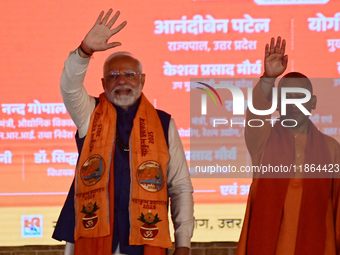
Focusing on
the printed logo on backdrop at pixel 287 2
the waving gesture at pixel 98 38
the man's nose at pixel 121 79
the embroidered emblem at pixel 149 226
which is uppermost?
the printed logo on backdrop at pixel 287 2

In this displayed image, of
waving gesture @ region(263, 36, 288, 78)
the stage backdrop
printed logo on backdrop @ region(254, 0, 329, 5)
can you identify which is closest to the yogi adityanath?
waving gesture @ region(263, 36, 288, 78)

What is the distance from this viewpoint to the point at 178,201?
2.26 m

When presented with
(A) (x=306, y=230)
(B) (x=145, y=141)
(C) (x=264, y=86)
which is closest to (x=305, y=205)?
(A) (x=306, y=230)

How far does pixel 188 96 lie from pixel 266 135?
117cm

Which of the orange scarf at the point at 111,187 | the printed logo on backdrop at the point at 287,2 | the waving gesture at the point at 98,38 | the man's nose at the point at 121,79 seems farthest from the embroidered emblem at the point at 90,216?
the printed logo on backdrop at the point at 287,2

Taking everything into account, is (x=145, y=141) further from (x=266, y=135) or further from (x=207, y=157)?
(x=207, y=157)

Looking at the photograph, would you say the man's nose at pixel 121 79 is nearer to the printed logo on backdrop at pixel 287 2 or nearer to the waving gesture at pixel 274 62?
the waving gesture at pixel 274 62

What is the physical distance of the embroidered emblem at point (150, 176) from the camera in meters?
2.21

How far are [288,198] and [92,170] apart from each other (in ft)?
2.94

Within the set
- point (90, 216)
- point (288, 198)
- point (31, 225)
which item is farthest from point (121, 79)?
point (31, 225)

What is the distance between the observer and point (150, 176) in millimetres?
2234

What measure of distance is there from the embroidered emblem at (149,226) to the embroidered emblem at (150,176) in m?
0.12

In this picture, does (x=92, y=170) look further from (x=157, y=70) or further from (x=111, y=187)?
(x=157, y=70)

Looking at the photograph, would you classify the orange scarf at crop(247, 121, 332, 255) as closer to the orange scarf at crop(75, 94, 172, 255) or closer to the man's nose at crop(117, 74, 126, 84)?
the orange scarf at crop(75, 94, 172, 255)
